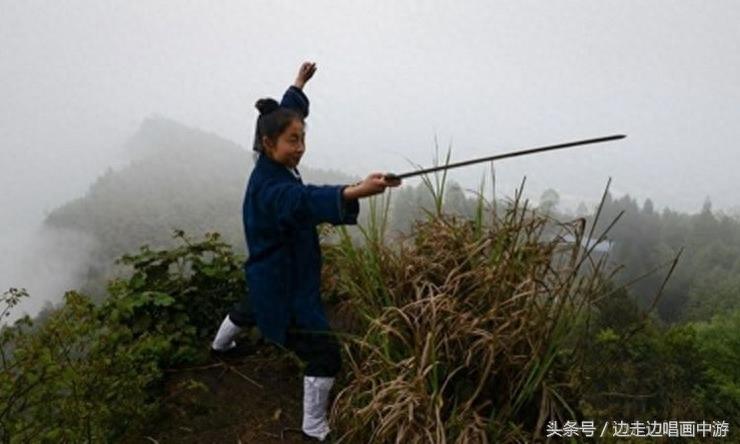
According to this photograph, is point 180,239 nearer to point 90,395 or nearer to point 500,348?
point 90,395

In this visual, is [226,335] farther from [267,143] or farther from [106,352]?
[267,143]

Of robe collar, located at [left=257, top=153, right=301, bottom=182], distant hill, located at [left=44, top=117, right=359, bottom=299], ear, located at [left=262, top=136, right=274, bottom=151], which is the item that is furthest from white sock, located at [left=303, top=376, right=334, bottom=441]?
distant hill, located at [left=44, top=117, right=359, bottom=299]

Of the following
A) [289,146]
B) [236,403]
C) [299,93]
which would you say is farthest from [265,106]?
[236,403]

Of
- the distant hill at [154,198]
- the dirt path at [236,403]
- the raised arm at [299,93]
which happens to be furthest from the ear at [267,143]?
the distant hill at [154,198]

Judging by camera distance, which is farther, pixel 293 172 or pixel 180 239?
pixel 180 239

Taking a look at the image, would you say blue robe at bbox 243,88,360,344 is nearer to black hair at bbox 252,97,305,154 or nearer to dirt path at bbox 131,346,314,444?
black hair at bbox 252,97,305,154

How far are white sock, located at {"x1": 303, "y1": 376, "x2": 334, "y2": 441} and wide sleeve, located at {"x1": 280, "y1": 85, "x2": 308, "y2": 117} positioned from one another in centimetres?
124

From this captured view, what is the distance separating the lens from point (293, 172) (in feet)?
8.18

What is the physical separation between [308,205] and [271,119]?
0.52m

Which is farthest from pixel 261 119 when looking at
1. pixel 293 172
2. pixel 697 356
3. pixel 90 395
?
pixel 697 356

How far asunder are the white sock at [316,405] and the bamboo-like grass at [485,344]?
7 cm

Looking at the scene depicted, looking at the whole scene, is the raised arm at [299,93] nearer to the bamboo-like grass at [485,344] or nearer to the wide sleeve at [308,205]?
the wide sleeve at [308,205]

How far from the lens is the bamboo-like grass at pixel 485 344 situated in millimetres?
2021

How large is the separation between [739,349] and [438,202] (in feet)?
38.0
